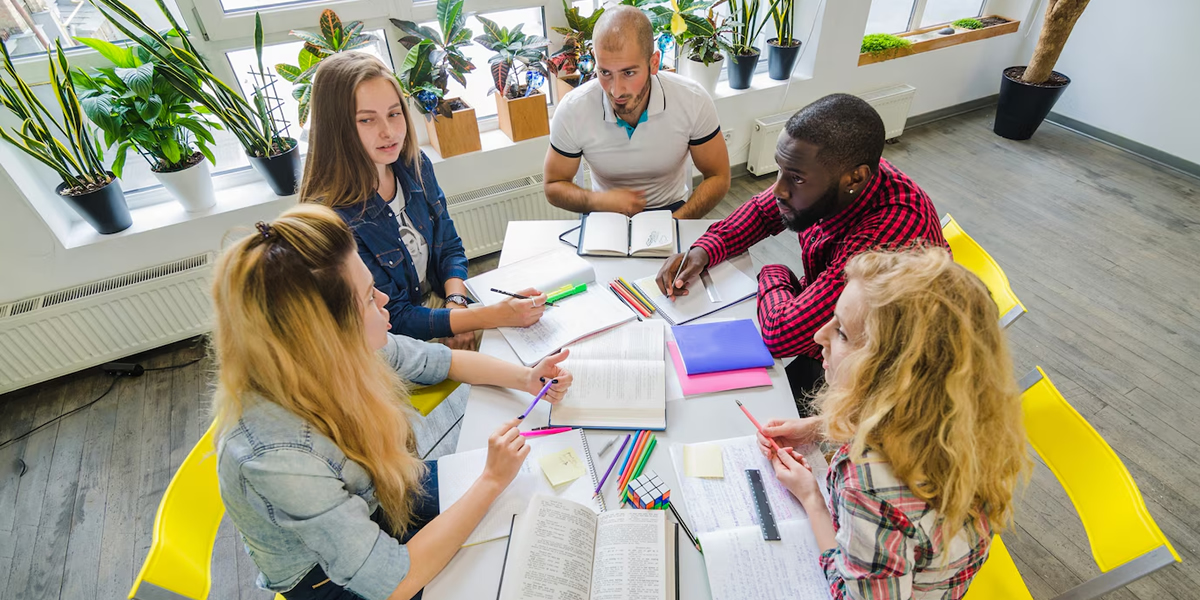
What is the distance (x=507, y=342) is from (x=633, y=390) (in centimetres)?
36

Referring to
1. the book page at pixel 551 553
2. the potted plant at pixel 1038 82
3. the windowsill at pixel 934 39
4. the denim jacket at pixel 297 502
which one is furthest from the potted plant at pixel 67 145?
the potted plant at pixel 1038 82

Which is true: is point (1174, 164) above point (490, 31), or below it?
below

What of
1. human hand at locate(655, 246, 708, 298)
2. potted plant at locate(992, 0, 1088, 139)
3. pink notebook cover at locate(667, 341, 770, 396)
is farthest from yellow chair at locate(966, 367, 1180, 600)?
potted plant at locate(992, 0, 1088, 139)

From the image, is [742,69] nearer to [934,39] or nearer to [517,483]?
[934,39]

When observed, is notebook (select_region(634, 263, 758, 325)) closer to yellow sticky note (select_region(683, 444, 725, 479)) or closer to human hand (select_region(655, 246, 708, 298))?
human hand (select_region(655, 246, 708, 298))

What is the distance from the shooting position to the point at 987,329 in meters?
0.85

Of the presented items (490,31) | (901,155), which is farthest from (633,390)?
(901,155)

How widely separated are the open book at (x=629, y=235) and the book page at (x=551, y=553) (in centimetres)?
88

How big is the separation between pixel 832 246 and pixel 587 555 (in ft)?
3.40

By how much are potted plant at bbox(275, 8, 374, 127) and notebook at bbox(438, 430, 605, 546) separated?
1.75m

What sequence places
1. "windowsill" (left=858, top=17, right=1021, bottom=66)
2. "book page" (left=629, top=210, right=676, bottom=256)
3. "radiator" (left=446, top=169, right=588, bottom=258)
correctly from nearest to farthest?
"book page" (left=629, top=210, right=676, bottom=256) < "radiator" (left=446, top=169, right=588, bottom=258) < "windowsill" (left=858, top=17, right=1021, bottom=66)

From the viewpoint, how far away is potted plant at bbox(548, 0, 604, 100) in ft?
8.72

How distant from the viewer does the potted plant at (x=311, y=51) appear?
219cm

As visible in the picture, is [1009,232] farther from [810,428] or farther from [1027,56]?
[810,428]
